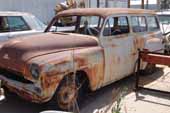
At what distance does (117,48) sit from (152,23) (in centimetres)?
225

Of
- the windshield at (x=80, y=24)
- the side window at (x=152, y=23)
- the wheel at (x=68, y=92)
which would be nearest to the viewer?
the wheel at (x=68, y=92)

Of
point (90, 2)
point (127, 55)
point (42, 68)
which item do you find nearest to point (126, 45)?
point (127, 55)

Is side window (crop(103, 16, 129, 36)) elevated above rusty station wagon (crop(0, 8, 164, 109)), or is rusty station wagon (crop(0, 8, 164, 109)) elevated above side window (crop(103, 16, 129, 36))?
side window (crop(103, 16, 129, 36))

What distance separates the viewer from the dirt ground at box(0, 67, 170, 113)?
5.69 meters

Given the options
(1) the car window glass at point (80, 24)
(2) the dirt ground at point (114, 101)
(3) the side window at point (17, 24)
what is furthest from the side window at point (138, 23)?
(3) the side window at point (17, 24)

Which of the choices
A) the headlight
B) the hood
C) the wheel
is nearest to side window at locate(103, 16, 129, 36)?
the hood

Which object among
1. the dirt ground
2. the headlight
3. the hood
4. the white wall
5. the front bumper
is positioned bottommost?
the dirt ground

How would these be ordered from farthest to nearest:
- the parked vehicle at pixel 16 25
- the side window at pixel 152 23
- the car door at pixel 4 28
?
the parked vehicle at pixel 16 25 < the car door at pixel 4 28 < the side window at pixel 152 23

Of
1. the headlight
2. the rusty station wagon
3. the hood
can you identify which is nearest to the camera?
the headlight

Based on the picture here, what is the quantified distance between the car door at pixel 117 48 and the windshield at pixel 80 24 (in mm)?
182

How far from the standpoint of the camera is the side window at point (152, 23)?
26.7 ft

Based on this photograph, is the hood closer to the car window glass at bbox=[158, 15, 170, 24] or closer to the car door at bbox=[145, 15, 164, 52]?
the car door at bbox=[145, 15, 164, 52]

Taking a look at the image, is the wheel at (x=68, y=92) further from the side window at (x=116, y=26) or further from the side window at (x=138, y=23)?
the side window at (x=138, y=23)

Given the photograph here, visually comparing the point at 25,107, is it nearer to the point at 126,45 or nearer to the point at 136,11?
the point at 126,45
